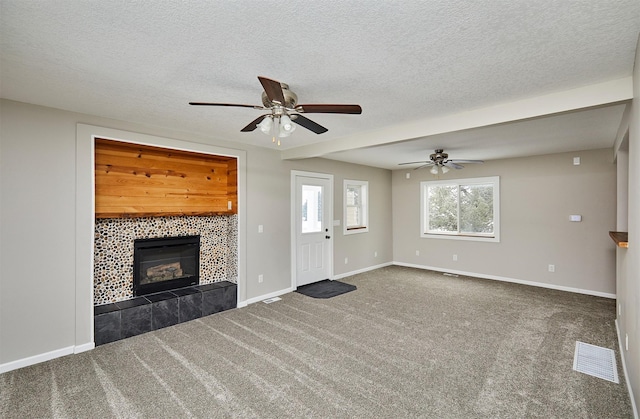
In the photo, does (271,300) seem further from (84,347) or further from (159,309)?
(84,347)

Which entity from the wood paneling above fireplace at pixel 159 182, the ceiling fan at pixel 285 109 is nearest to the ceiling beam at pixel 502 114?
the ceiling fan at pixel 285 109

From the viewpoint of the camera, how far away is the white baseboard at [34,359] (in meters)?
2.76

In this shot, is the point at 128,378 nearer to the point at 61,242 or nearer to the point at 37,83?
the point at 61,242

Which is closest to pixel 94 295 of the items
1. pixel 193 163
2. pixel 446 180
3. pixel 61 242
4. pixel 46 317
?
pixel 46 317

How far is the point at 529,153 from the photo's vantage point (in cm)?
530

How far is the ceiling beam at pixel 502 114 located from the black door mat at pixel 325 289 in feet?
7.80

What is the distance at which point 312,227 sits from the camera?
19.2ft

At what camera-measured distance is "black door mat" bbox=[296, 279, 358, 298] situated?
511 centimetres

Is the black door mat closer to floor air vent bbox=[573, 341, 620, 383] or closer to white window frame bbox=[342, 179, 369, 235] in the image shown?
white window frame bbox=[342, 179, 369, 235]

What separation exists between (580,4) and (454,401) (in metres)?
2.60

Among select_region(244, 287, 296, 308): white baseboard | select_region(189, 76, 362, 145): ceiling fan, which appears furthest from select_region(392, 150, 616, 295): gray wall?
select_region(189, 76, 362, 145): ceiling fan

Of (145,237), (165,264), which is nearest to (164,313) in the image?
(165,264)

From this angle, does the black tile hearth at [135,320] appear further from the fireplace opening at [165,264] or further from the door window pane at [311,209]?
the door window pane at [311,209]

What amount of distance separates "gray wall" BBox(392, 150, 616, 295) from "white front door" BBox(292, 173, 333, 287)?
2.71 metres
